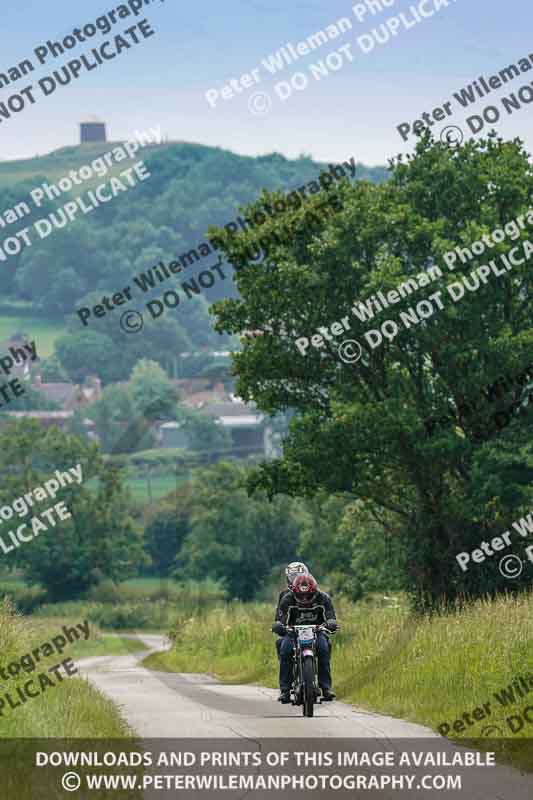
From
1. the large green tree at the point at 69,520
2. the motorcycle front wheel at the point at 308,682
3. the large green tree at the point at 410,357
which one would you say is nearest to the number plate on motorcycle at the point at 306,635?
the motorcycle front wheel at the point at 308,682

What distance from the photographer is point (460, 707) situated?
17703 mm

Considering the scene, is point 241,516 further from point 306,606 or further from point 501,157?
point 306,606

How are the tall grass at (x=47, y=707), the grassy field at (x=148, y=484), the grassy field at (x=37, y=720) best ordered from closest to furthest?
the grassy field at (x=37, y=720)
the tall grass at (x=47, y=707)
the grassy field at (x=148, y=484)

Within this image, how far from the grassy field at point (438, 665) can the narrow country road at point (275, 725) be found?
554 mm

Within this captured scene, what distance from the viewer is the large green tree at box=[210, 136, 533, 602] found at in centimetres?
3806

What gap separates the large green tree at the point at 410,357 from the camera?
3806cm

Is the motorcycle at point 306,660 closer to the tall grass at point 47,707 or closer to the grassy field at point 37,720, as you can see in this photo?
the grassy field at point 37,720

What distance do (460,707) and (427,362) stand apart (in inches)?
915

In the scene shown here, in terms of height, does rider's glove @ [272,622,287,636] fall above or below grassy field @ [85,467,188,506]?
below

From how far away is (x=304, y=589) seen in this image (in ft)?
52.0

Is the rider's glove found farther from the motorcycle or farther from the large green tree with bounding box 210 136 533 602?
the large green tree with bounding box 210 136 533 602

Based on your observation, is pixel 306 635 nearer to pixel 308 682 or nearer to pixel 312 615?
pixel 312 615

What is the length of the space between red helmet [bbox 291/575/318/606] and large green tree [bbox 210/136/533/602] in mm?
21546

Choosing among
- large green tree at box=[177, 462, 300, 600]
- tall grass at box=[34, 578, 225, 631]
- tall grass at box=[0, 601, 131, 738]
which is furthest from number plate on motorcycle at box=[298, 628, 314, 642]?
large green tree at box=[177, 462, 300, 600]
